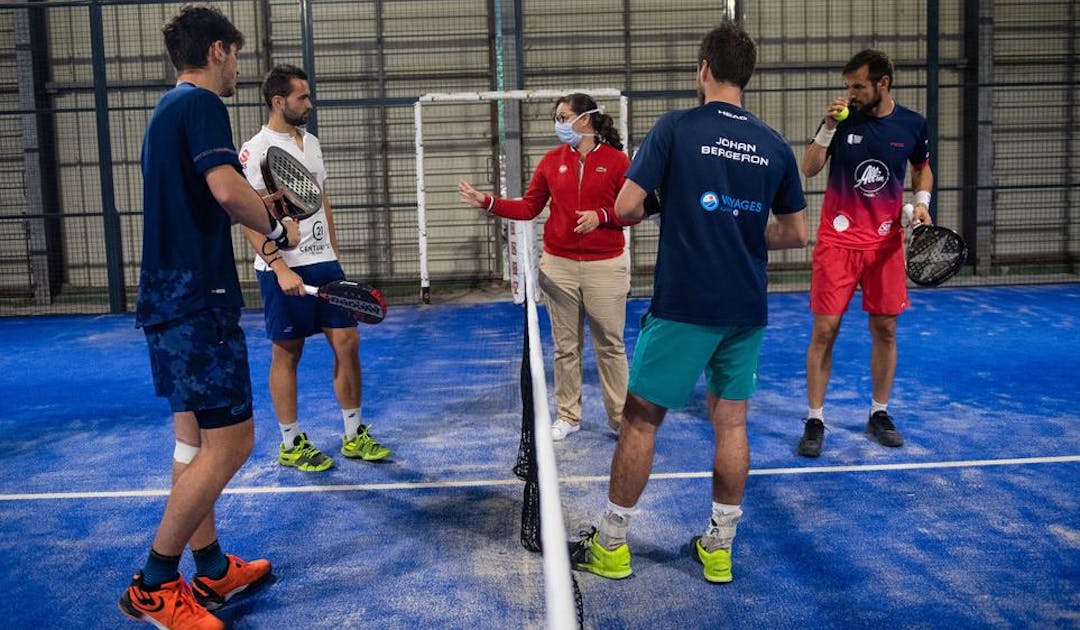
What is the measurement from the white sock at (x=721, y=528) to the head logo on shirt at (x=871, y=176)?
256cm

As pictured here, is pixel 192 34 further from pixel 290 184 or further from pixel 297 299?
pixel 297 299

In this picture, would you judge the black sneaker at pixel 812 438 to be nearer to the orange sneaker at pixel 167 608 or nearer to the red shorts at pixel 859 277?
the red shorts at pixel 859 277

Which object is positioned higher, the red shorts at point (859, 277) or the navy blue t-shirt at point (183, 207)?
the navy blue t-shirt at point (183, 207)

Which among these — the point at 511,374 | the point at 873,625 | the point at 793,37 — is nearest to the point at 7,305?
the point at 511,374

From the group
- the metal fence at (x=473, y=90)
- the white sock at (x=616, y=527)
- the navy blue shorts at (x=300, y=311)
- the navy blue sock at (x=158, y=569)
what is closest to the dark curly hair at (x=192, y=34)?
the navy blue sock at (x=158, y=569)

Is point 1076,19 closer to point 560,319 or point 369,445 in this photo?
point 560,319

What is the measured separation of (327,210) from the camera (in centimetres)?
539

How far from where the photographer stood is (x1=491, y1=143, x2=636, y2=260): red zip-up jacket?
566 centimetres

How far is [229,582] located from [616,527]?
1.56 meters

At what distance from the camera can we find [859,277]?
18.4ft

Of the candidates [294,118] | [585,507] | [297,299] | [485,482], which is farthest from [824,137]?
[297,299]

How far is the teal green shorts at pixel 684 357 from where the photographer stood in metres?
3.59

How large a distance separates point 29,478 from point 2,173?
36.7 feet

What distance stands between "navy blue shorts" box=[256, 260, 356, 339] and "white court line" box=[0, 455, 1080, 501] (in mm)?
862
